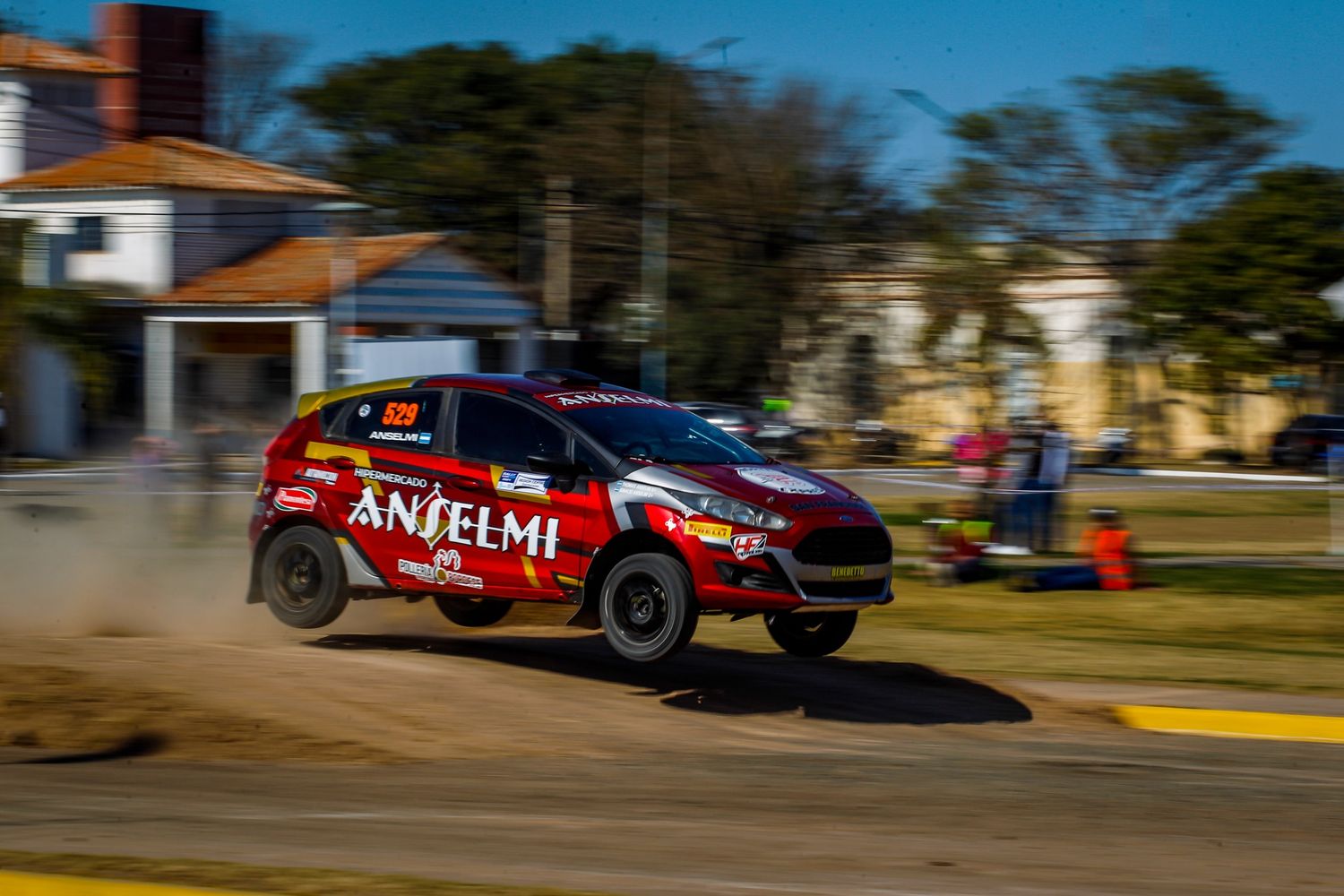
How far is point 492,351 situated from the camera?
4234 cm

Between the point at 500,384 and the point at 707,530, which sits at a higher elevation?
the point at 500,384

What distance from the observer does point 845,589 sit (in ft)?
30.9


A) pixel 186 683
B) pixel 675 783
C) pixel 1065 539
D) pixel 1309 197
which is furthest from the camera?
pixel 1309 197

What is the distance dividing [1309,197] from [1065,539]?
25.4m

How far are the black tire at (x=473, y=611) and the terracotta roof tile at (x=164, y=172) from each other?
29513 millimetres

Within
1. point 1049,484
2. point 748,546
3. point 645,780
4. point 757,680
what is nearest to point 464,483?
point 748,546

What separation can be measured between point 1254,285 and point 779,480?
34169 mm

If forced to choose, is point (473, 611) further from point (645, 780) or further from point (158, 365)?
point (158, 365)

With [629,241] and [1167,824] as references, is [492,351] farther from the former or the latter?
[1167,824]

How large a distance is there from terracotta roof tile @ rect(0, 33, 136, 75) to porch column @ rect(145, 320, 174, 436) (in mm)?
7017

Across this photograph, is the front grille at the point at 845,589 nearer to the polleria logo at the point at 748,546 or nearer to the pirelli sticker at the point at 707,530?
the polleria logo at the point at 748,546

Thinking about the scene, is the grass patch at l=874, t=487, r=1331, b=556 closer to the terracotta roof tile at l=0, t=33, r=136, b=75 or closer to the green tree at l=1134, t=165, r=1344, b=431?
the green tree at l=1134, t=165, r=1344, b=431

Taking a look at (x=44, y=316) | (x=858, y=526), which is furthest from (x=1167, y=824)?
(x=44, y=316)

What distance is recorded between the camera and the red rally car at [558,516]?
9.18 meters
